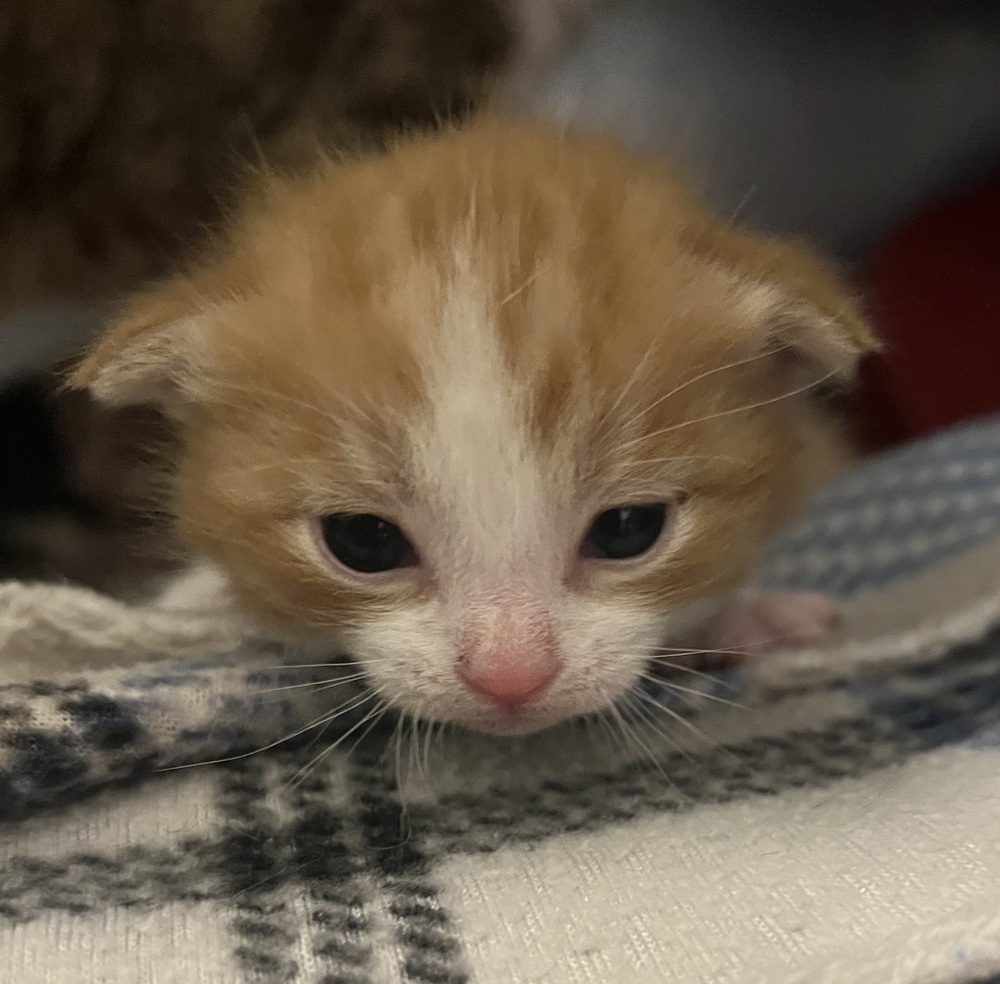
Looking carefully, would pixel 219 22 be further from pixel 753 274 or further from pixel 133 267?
pixel 753 274

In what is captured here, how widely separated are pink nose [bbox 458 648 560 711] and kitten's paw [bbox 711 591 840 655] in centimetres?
29

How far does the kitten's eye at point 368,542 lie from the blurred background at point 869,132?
0.78 m

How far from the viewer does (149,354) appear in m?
0.80

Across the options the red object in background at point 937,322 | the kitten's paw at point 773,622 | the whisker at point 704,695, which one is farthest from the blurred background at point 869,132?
the whisker at point 704,695

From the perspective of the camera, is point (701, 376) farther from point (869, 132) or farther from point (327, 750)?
point (869, 132)

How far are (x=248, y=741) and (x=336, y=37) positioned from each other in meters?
0.75

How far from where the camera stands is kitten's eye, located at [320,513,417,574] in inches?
29.3

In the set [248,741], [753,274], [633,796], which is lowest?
[633,796]

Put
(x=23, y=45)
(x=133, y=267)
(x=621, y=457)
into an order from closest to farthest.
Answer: (x=621, y=457)
(x=23, y=45)
(x=133, y=267)

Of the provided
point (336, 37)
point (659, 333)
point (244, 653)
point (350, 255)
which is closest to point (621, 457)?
point (659, 333)

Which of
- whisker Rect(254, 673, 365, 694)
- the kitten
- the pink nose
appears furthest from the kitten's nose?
the kitten

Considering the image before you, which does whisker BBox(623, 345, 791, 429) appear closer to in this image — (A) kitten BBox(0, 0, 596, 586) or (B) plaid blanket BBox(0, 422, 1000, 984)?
(B) plaid blanket BBox(0, 422, 1000, 984)

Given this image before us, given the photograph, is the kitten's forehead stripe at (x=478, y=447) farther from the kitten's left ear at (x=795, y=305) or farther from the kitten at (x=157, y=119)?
the kitten at (x=157, y=119)

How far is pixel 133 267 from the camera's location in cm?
122
